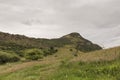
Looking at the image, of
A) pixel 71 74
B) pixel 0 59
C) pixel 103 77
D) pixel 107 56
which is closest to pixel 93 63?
pixel 107 56

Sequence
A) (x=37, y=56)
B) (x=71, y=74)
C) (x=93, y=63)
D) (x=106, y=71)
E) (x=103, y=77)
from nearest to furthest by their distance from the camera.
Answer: (x=103, y=77) < (x=106, y=71) < (x=71, y=74) < (x=93, y=63) < (x=37, y=56)

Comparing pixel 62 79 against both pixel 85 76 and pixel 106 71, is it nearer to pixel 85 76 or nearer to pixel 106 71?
pixel 85 76

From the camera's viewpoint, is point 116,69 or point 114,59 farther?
point 114,59

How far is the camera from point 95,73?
21.5 metres

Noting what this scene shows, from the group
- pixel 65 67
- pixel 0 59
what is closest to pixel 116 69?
pixel 65 67

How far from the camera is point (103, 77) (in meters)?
19.7

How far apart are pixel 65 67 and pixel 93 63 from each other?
2.89 m

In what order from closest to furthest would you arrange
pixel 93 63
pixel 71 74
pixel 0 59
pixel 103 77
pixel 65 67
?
pixel 103 77, pixel 71 74, pixel 93 63, pixel 65 67, pixel 0 59

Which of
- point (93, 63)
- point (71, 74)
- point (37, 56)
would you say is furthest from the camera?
point (37, 56)

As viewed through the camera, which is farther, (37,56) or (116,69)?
(37,56)

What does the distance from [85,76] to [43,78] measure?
4032 mm

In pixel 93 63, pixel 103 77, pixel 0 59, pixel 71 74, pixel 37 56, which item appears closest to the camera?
pixel 103 77

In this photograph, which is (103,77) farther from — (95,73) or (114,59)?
(114,59)

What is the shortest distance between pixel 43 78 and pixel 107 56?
552cm
